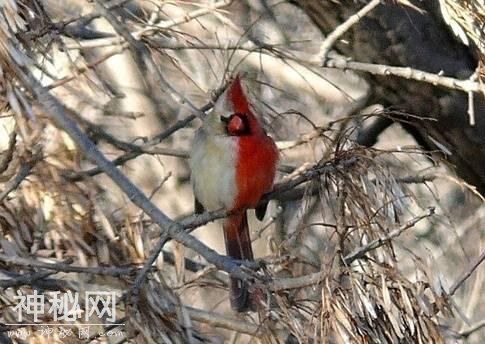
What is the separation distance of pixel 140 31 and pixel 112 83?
4.04ft

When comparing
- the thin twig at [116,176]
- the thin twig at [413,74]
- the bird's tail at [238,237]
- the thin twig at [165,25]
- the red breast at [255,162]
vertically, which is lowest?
the thin twig at [116,176]

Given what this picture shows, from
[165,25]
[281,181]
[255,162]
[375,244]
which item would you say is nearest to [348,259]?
[375,244]

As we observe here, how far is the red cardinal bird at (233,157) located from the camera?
2334 millimetres

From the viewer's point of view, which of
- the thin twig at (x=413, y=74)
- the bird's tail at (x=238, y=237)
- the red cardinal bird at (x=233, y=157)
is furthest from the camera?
the thin twig at (x=413, y=74)

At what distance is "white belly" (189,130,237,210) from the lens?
2.41 meters

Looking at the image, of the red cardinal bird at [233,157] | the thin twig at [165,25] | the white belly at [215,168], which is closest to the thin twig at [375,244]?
the red cardinal bird at [233,157]

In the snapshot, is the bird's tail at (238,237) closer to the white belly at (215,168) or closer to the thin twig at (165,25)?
the white belly at (215,168)

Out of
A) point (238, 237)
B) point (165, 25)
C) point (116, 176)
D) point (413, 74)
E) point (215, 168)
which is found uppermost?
point (165, 25)

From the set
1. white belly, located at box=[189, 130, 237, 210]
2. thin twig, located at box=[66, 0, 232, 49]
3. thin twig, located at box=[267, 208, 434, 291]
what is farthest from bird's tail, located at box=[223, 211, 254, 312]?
thin twig, located at box=[267, 208, 434, 291]

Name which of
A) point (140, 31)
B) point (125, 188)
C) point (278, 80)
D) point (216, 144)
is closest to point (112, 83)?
point (278, 80)

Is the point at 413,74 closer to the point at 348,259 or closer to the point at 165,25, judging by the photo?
the point at 165,25

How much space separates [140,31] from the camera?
268 centimetres

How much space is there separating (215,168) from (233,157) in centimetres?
6

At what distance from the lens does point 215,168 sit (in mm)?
2445
